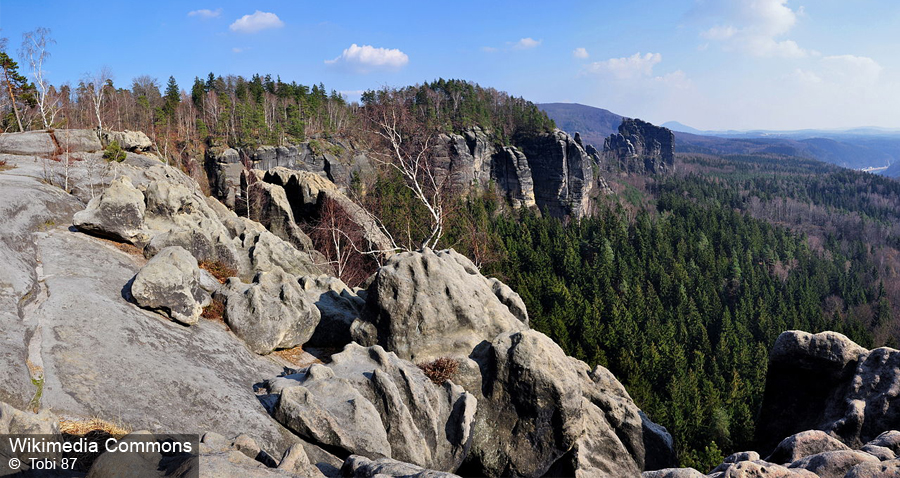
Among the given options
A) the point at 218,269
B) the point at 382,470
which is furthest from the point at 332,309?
the point at 382,470

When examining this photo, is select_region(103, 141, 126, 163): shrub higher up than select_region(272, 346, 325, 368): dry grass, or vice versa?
select_region(103, 141, 126, 163): shrub

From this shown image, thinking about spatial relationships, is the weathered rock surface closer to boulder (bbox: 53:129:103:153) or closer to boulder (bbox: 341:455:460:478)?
boulder (bbox: 341:455:460:478)

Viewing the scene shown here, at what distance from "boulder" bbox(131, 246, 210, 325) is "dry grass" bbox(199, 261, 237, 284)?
3681 millimetres

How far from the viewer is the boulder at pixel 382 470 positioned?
7.36 metres

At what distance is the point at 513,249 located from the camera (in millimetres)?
67250

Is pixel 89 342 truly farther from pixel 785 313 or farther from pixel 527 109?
pixel 527 109

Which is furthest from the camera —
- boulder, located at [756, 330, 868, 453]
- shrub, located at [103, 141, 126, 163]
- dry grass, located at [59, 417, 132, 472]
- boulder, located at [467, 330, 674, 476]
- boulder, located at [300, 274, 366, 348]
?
shrub, located at [103, 141, 126, 163]

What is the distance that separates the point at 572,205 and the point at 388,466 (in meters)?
107

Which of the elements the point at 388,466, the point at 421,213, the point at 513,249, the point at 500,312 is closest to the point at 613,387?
the point at 500,312

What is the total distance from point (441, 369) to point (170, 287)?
7.41 metres

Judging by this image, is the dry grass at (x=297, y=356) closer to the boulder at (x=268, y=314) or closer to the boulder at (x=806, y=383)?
the boulder at (x=268, y=314)

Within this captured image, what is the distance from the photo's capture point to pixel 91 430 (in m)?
7.89

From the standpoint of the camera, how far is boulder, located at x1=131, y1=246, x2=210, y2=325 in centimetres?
1223

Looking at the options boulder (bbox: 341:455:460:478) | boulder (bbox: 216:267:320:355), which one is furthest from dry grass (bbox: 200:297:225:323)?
boulder (bbox: 341:455:460:478)
